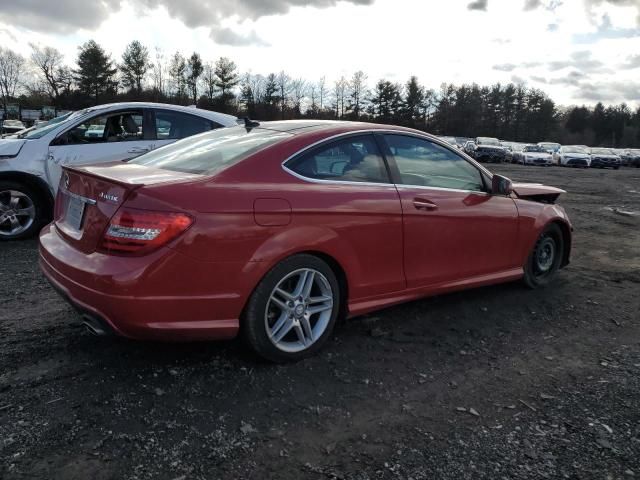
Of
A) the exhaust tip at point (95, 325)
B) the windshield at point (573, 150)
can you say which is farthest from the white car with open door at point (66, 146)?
the windshield at point (573, 150)

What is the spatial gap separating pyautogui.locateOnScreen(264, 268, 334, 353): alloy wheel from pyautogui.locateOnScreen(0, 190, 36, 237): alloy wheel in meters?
4.67

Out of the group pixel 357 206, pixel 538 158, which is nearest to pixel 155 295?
pixel 357 206

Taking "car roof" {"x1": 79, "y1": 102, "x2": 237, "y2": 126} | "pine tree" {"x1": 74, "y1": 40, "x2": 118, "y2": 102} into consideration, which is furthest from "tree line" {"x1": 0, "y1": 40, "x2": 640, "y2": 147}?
"car roof" {"x1": 79, "y1": 102, "x2": 237, "y2": 126}

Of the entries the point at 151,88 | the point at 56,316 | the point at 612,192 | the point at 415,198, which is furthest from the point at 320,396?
the point at 151,88

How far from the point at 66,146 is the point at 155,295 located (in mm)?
4838

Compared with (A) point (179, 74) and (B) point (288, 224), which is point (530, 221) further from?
(A) point (179, 74)

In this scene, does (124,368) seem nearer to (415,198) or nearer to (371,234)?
(371,234)

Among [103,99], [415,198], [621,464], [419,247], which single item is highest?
[103,99]

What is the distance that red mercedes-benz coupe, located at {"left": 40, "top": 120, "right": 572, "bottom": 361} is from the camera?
274cm

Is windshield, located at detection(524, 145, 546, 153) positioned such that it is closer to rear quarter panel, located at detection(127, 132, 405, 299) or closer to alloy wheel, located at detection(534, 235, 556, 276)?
alloy wheel, located at detection(534, 235, 556, 276)

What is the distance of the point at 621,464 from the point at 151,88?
253 feet

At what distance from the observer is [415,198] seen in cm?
373

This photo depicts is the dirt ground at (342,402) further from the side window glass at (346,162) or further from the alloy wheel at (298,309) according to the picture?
the side window glass at (346,162)

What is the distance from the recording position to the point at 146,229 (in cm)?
270
